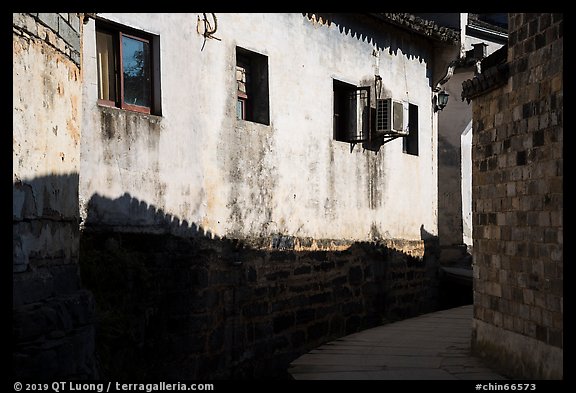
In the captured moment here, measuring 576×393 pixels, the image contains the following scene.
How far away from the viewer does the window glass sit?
28.9 ft

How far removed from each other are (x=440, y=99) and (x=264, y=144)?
555 cm

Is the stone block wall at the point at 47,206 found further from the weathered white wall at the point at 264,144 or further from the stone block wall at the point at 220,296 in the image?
the weathered white wall at the point at 264,144

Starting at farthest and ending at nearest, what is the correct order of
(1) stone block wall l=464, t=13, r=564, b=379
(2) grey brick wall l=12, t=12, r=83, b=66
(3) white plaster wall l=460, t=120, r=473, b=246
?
1. (3) white plaster wall l=460, t=120, r=473, b=246
2. (1) stone block wall l=464, t=13, r=564, b=379
3. (2) grey brick wall l=12, t=12, r=83, b=66

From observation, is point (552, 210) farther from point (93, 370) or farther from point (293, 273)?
point (293, 273)

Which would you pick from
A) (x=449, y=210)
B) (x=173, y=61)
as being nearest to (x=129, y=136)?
(x=173, y=61)

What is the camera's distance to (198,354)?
361 inches

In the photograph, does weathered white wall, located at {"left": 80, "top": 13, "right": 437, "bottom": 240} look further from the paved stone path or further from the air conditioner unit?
the paved stone path

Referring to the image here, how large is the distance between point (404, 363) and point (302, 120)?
4.21m

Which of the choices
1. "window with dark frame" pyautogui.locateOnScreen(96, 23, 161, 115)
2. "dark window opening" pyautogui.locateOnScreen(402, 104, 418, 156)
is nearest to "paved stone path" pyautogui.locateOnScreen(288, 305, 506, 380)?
"window with dark frame" pyautogui.locateOnScreen(96, 23, 161, 115)

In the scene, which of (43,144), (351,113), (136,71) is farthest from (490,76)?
(43,144)

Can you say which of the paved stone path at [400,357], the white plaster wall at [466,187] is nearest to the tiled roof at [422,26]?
the white plaster wall at [466,187]

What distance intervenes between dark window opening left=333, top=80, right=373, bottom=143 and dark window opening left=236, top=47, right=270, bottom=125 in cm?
220

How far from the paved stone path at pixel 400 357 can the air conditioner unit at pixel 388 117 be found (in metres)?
3.16

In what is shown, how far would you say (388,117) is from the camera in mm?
13031
